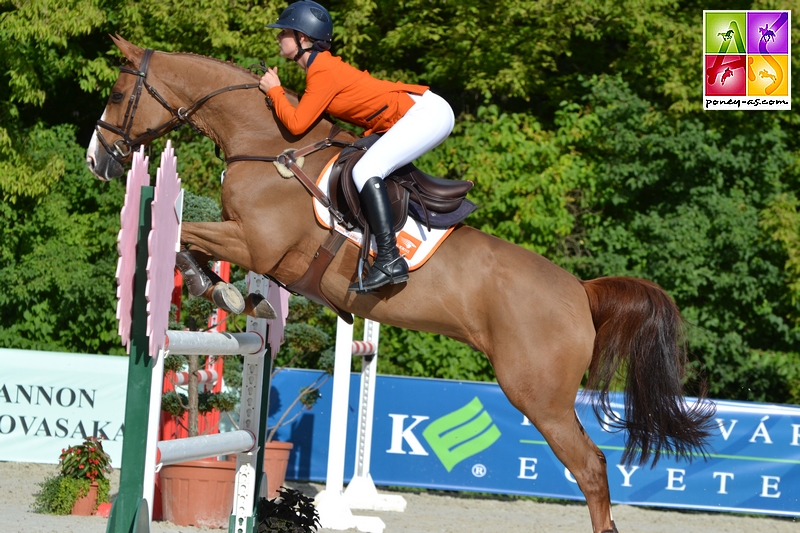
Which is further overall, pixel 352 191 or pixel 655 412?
pixel 655 412

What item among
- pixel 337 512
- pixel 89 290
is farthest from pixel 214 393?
pixel 89 290

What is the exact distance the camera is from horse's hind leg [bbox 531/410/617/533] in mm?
4039

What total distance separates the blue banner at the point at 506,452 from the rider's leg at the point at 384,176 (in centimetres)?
472

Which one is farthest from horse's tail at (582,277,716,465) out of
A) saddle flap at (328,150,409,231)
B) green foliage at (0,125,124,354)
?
green foliage at (0,125,124,354)

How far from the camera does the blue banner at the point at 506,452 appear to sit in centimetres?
812

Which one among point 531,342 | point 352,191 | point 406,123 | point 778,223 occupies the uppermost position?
point 778,223

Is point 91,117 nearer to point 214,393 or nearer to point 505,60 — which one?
point 505,60

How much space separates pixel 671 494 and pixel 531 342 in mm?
4872

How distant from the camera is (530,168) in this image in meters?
10.6

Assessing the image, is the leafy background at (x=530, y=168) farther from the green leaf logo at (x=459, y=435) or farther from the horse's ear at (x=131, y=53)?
the horse's ear at (x=131, y=53)

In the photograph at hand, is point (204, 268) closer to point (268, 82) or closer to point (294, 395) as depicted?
point (268, 82)

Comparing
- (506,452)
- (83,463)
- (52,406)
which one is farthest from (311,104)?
(52,406)

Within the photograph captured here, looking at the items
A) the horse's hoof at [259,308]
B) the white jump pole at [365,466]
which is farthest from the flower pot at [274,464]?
the horse's hoof at [259,308]

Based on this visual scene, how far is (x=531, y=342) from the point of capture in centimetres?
405
